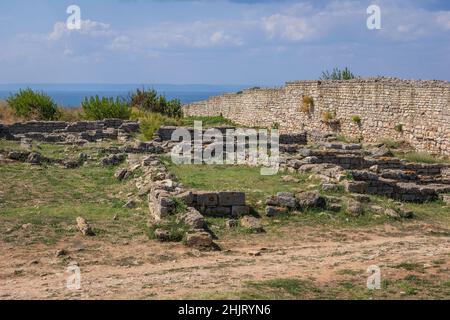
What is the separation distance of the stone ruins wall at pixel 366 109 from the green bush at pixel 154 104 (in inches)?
181

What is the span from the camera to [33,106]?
3441 cm

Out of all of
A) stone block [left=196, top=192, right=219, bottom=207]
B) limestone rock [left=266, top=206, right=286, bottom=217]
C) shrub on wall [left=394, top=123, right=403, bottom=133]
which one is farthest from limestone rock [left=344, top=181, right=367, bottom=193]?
shrub on wall [left=394, top=123, right=403, bottom=133]

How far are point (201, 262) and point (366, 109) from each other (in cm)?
1893

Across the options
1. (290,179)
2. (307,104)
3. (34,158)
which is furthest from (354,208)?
(307,104)

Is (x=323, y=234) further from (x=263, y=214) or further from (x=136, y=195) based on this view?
(x=136, y=195)

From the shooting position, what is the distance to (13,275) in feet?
30.4

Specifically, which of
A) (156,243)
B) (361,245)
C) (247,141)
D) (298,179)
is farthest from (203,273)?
(247,141)

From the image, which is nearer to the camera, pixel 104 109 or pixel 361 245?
pixel 361 245

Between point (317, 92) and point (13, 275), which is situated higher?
point (317, 92)

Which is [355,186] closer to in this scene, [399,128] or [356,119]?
[399,128]

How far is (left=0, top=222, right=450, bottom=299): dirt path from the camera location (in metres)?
8.37

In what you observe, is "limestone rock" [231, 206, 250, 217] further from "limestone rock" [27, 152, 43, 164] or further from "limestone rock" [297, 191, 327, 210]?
"limestone rock" [27, 152, 43, 164]
